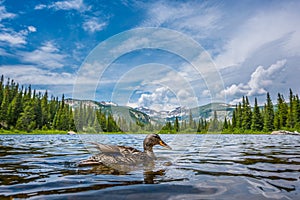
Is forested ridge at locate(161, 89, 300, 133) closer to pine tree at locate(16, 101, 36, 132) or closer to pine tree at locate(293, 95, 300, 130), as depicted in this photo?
pine tree at locate(293, 95, 300, 130)

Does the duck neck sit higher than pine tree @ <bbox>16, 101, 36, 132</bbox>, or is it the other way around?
pine tree @ <bbox>16, 101, 36, 132</bbox>

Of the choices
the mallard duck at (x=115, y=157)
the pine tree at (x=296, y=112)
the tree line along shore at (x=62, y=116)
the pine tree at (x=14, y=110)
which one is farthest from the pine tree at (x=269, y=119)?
the mallard duck at (x=115, y=157)

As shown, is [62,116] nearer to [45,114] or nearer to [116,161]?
[45,114]

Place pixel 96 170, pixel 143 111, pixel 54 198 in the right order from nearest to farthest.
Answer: pixel 54 198 < pixel 96 170 < pixel 143 111

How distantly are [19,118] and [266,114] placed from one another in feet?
341

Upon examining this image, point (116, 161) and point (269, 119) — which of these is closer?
point (116, 161)

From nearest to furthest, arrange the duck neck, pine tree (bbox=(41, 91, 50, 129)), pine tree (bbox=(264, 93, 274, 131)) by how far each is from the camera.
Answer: the duck neck, pine tree (bbox=(264, 93, 274, 131)), pine tree (bbox=(41, 91, 50, 129))

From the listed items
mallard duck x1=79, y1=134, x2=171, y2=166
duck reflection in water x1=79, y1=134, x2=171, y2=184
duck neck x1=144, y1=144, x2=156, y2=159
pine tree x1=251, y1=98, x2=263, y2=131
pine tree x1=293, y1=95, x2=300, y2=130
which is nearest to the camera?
duck reflection in water x1=79, y1=134, x2=171, y2=184

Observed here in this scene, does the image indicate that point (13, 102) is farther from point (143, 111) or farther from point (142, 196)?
point (142, 196)

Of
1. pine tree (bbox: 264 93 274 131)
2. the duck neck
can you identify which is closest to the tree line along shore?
pine tree (bbox: 264 93 274 131)

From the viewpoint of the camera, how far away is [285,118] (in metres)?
103

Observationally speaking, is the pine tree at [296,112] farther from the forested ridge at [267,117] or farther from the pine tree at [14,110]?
the pine tree at [14,110]

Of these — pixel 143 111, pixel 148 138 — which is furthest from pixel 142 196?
pixel 143 111

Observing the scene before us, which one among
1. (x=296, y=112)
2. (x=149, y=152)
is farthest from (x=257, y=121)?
(x=149, y=152)
